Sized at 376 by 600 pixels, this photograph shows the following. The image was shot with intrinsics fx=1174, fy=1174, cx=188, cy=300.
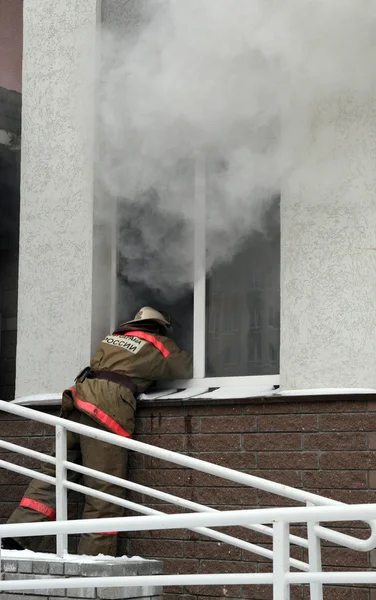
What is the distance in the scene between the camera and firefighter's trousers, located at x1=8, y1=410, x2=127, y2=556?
7102 mm

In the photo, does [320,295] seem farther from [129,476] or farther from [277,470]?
[129,476]

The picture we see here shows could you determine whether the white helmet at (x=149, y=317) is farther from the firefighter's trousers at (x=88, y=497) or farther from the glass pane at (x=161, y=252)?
the firefighter's trousers at (x=88, y=497)

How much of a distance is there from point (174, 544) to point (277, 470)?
83cm

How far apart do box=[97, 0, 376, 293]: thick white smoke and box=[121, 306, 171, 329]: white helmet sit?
10.4 inches

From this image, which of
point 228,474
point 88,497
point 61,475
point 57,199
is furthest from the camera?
point 57,199

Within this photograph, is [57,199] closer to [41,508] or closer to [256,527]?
[41,508]

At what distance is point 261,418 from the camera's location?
6.89 meters

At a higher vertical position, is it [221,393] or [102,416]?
[221,393]

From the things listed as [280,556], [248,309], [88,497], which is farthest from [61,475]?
[280,556]

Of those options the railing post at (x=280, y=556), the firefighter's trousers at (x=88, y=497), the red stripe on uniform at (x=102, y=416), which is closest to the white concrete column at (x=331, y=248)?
the red stripe on uniform at (x=102, y=416)

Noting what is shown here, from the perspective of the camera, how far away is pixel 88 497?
7207 millimetres

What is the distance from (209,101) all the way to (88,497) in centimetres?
262

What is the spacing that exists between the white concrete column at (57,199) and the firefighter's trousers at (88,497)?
795 mm

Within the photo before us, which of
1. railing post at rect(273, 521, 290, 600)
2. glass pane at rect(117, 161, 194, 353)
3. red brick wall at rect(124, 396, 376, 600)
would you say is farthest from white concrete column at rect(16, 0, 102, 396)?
railing post at rect(273, 521, 290, 600)
